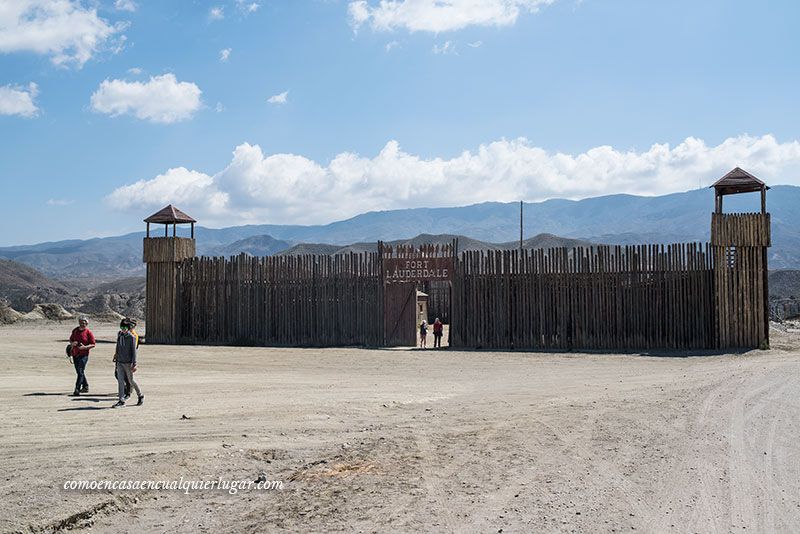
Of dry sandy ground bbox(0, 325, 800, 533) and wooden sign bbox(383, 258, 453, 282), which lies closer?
dry sandy ground bbox(0, 325, 800, 533)

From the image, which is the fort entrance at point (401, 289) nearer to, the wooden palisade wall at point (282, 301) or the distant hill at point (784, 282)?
the wooden palisade wall at point (282, 301)

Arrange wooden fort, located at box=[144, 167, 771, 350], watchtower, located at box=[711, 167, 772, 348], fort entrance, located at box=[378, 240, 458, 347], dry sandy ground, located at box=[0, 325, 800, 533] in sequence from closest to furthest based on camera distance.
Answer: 1. dry sandy ground, located at box=[0, 325, 800, 533]
2. watchtower, located at box=[711, 167, 772, 348]
3. wooden fort, located at box=[144, 167, 771, 350]
4. fort entrance, located at box=[378, 240, 458, 347]

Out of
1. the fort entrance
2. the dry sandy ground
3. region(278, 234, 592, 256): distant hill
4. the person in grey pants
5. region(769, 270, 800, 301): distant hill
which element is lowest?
the dry sandy ground

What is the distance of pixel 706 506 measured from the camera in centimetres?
553

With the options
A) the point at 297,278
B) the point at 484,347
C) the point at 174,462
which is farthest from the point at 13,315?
the point at 174,462

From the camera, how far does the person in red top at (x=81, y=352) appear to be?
35.6ft

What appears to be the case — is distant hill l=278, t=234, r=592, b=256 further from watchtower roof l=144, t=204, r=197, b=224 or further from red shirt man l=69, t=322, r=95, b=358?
red shirt man l=69, t=322, r=95, b=358

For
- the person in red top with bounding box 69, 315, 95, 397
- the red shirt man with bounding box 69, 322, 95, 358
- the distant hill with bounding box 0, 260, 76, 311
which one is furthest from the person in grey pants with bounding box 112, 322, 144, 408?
the distant hill with bounding box 0, 260, 76, 311

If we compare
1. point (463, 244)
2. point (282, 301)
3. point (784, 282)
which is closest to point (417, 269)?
point (282, 301)

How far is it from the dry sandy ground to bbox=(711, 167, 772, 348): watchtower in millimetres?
→ 5320

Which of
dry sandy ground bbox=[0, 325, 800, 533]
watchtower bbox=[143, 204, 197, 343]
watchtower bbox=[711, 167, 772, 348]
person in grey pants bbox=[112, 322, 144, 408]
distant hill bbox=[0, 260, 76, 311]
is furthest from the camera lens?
distant hill bbox=[0, 260, 76, 311]

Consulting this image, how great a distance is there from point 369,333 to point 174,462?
15.3 meters

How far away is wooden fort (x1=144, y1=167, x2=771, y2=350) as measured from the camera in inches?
737

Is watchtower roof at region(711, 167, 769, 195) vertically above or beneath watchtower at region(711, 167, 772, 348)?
above
